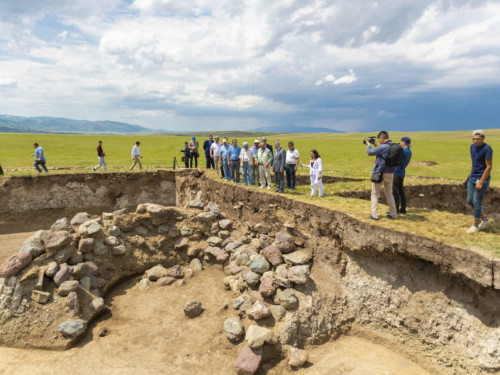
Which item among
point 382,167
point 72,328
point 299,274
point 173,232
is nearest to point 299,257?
point 299,274

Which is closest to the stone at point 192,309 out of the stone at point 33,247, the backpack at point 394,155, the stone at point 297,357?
the stone at point 297,357

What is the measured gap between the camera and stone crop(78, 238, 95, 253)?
13711mm

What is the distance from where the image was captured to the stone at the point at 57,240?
12.7m

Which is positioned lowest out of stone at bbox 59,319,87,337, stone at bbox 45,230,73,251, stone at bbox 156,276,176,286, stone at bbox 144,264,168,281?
stone at bbox 59,319,87,337

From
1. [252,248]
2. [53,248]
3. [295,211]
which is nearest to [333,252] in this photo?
[295,211]

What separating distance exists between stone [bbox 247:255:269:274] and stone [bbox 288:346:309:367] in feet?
10.5

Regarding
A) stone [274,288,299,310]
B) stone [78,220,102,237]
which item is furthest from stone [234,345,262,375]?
stone [78,220,102,237]

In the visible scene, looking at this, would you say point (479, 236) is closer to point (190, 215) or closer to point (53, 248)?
point (190, 215)

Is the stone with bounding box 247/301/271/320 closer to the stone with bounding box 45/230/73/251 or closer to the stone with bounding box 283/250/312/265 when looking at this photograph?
the stone with bounding box 283/250/312/265

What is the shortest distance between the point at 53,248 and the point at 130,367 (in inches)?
232

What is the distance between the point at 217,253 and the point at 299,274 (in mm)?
4781

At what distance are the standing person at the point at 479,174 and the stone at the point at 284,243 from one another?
639 cm

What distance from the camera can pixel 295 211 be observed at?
14.2m

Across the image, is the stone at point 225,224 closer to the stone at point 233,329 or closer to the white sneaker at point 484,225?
the stone at point 233,329
